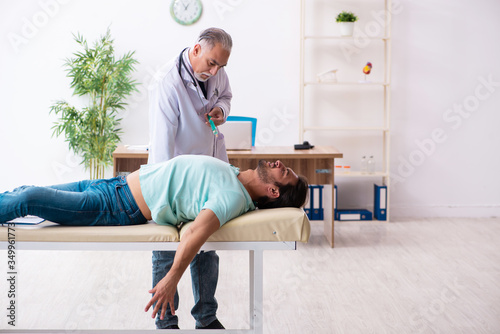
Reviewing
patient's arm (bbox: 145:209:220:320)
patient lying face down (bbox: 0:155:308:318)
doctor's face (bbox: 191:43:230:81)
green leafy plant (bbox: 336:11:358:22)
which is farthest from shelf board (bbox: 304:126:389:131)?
patient's arm (bbox: 145:209:220:320)

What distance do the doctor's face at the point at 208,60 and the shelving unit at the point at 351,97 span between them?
241 cm

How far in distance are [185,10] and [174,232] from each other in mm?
3167

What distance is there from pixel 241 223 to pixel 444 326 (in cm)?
115

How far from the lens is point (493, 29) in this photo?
468 centimetres

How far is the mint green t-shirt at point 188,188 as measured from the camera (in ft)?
5.86

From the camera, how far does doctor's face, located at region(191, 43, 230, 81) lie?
2023 millimetres

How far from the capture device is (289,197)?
1933 mm

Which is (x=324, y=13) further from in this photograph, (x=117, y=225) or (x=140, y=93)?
(x=117, y=225)

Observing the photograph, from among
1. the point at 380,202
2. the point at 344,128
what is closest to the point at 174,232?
the point at 344,128

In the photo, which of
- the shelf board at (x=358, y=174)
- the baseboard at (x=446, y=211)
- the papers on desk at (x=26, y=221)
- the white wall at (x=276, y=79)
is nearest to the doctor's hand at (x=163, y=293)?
the papers on desk at (x=26, y=221)

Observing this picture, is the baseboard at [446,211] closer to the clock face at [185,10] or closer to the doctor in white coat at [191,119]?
the clock face at [185,10]

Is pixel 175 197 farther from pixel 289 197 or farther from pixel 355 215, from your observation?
pixel 355 215

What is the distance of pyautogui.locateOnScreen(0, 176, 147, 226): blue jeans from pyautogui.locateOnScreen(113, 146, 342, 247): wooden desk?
157cm

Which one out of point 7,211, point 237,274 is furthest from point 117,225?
point 237,274
